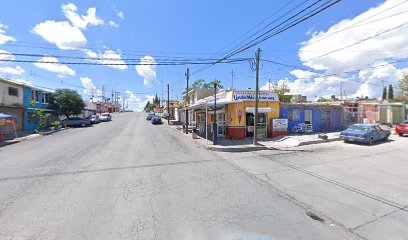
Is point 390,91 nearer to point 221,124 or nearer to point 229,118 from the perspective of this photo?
point 221,124

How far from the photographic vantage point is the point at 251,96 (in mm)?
16344

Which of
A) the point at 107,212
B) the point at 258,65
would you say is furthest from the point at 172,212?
the point at 258,65

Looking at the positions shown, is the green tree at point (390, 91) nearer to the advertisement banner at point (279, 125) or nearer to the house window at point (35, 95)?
the advertisement banner at point (279, 125)

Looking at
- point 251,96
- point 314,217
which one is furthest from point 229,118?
point 314,217

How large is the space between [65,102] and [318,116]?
109 feet

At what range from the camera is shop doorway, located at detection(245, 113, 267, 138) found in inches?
661

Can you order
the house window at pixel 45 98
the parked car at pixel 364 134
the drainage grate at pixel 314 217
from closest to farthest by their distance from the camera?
the drainage grate at pixel 314 217, the parked car at pixel 364 134, the house window at pixel 45 98

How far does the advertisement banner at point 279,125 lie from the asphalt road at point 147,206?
971cm

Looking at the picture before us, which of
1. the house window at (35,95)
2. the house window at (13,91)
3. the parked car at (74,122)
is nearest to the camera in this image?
the house window at (13,91)

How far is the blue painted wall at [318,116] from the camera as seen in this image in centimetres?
1818

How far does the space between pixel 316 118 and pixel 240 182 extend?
16243 millimetres

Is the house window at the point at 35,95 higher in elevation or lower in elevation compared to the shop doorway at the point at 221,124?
higher

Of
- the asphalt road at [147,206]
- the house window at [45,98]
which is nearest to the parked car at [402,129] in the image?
the asphalt road at [147,206]

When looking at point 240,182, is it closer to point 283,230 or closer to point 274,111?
point 283,230
